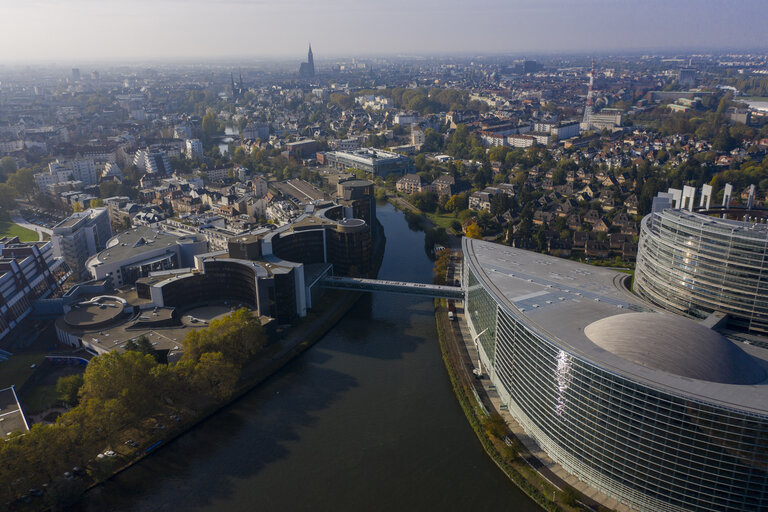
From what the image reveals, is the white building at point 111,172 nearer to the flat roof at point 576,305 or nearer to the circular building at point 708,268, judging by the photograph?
the flat roof at point 576,305

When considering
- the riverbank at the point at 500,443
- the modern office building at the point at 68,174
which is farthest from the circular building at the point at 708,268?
the modern office building at the point at 68,174

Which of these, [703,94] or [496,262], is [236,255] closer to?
[496,262]

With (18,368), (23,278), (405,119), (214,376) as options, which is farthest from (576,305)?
(405,119)

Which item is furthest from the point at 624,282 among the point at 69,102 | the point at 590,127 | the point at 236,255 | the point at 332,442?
the point at 69,102

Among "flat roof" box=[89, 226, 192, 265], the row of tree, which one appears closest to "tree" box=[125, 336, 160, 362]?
the row of tree

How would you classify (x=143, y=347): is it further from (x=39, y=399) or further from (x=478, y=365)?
(x=478, y=365)

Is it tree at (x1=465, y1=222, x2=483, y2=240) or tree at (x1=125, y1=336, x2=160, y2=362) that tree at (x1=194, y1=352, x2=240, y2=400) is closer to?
tree at (x1=125, y1=336, x2=160, y2=362)
